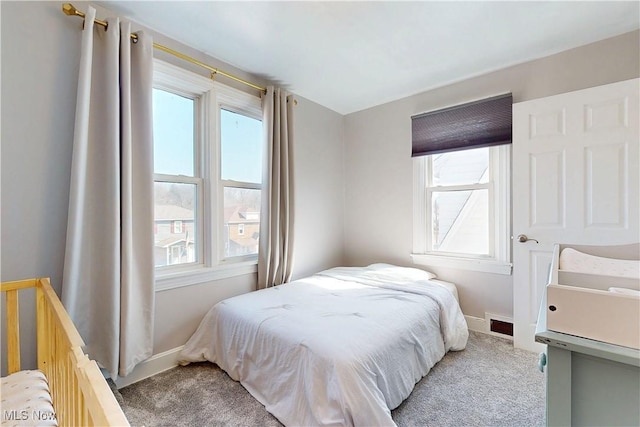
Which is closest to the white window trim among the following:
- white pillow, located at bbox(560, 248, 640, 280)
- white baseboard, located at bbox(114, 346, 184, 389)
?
white pillow, located at bbox(560, 248, 640, 280)

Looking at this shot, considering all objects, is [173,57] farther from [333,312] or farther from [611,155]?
[611,155]

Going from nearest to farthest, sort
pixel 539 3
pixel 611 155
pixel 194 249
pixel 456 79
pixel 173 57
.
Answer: pixel 539 3
pixel 611 155
pixel 173 57
pixel 194 249
pixel 456 79

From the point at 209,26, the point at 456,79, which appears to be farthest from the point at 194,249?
the point at 456,79

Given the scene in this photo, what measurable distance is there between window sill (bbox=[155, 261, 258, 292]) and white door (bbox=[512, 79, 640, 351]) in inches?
89.4

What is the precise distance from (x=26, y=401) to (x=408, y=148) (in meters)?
3.17

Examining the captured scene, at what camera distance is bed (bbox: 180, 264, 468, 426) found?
128 centimetres

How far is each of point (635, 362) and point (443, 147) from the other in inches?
94.4

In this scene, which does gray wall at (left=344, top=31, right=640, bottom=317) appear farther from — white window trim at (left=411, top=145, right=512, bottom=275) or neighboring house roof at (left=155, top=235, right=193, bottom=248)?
neighboring house roof at (left=155, top=235, right=193, bottom=248)

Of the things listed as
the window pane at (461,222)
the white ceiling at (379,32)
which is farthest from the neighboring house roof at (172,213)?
the window pane at (461,222)

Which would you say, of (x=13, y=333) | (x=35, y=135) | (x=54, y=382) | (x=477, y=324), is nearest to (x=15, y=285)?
(x=13, y=333)

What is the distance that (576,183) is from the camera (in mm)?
1982

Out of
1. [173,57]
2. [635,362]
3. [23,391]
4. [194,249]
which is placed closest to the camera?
[635,362]

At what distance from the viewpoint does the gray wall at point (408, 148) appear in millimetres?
2074

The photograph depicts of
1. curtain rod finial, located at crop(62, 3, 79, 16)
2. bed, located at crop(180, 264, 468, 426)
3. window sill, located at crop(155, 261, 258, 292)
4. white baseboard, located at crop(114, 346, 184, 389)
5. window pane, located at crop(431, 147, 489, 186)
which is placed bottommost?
white baseboard, located at crop(114, 346, 184, 389)
